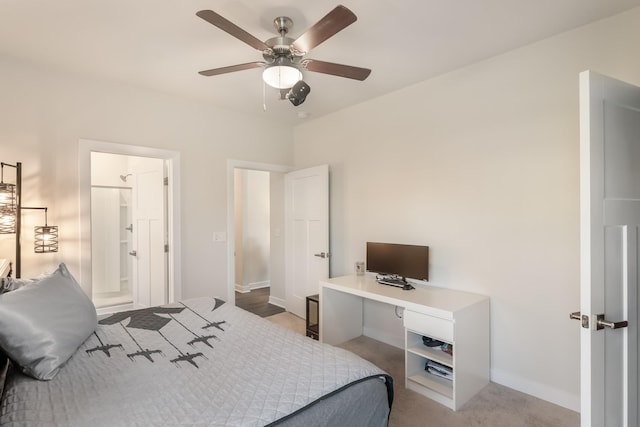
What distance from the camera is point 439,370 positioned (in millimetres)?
2566

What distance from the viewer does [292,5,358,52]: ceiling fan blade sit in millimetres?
1511

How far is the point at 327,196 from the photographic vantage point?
385 centimetres

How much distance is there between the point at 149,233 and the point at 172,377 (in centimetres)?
274

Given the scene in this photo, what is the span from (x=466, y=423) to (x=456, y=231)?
1428mm

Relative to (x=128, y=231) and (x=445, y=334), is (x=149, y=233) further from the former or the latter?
(x=445, y=334)

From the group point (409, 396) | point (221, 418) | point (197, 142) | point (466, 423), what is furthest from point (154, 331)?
point (197, 142)

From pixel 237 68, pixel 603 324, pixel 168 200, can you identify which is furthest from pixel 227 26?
pixel 168 200

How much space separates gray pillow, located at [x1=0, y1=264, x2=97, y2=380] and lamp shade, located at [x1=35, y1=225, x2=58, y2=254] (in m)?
1.22

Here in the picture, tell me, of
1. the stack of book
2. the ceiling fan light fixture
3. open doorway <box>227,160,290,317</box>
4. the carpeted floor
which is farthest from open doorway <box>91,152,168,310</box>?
the stack of book

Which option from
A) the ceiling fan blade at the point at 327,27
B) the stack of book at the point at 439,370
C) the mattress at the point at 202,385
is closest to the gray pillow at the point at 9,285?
the mattress at the point at 202,385

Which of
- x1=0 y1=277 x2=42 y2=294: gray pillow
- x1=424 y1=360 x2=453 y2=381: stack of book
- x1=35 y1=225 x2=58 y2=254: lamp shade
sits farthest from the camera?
x1=35 y1=225 x2=58 y2=254: lamp shade

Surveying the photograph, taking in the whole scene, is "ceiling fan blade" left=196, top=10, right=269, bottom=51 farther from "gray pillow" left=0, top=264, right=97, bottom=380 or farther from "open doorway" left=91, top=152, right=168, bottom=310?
"open doorway" left=91, top=152, right=168, bottom=310

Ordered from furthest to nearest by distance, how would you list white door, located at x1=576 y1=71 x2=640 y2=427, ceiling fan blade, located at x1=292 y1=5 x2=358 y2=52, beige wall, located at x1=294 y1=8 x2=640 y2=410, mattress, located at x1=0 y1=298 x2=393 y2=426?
beige wall, located at x1=294 y1=8 x2=640 y2=410
ceiling fan blade, located at x1=292 y1=5 x2=358 y2=52
white door, located at x1=576 y1=71 x2=640 y2=427
mattress, located at x1=0 y1=298 x2=393 y2=426

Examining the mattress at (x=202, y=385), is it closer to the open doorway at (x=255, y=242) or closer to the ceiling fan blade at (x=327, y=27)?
the ceiling fan blade at (x=327, y=27)
